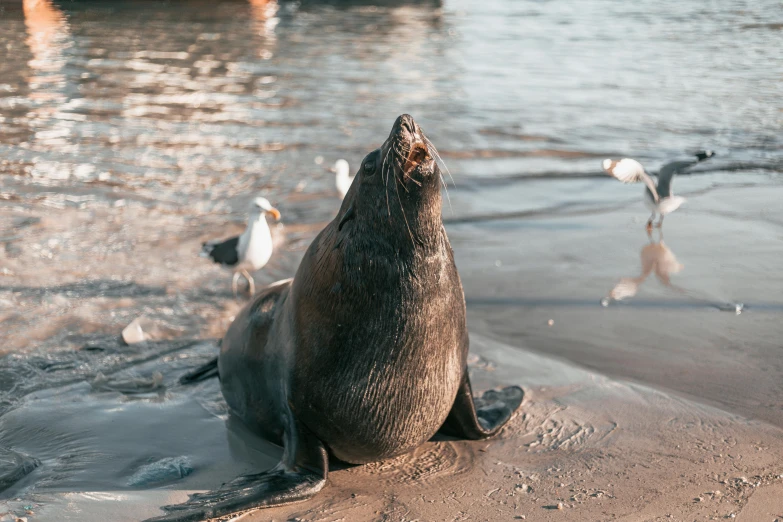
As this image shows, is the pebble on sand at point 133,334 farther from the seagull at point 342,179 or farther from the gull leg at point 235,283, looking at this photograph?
the seagull at point 342,179

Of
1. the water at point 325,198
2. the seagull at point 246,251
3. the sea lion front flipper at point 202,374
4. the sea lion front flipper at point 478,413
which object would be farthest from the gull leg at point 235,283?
the sea lion front flipper at point 478,413

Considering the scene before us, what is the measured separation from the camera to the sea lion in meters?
3.62

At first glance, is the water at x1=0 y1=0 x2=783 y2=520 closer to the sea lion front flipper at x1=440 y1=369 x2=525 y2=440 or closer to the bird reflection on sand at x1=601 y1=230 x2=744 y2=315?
the bird reflection on sand at x1=601 y1=230 x2=744 y2=315

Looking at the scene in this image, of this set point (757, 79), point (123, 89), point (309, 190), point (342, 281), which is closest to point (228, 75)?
point (123, 89)

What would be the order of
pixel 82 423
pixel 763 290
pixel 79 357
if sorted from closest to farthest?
pixel 82 423 → pixel 79 357 → pixel 763 290

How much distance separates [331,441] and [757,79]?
16.1 meters

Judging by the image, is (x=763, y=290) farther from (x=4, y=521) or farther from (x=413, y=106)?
(x=413, y=106)

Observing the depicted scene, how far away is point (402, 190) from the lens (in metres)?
3.60

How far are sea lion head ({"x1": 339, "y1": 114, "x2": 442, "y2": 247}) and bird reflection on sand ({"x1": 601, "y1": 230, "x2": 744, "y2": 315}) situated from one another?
312cm

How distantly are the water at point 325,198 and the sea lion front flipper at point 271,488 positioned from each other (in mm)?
256

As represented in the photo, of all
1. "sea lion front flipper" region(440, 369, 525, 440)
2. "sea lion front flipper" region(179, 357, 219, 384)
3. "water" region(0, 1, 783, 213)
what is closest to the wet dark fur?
"sea lion front flipper" region(440, 369, 525, 440)

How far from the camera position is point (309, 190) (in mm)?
10500

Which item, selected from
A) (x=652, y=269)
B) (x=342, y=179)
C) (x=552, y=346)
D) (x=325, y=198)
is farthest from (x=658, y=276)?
(x=325, y=198)

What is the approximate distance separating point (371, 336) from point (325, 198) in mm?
6584
